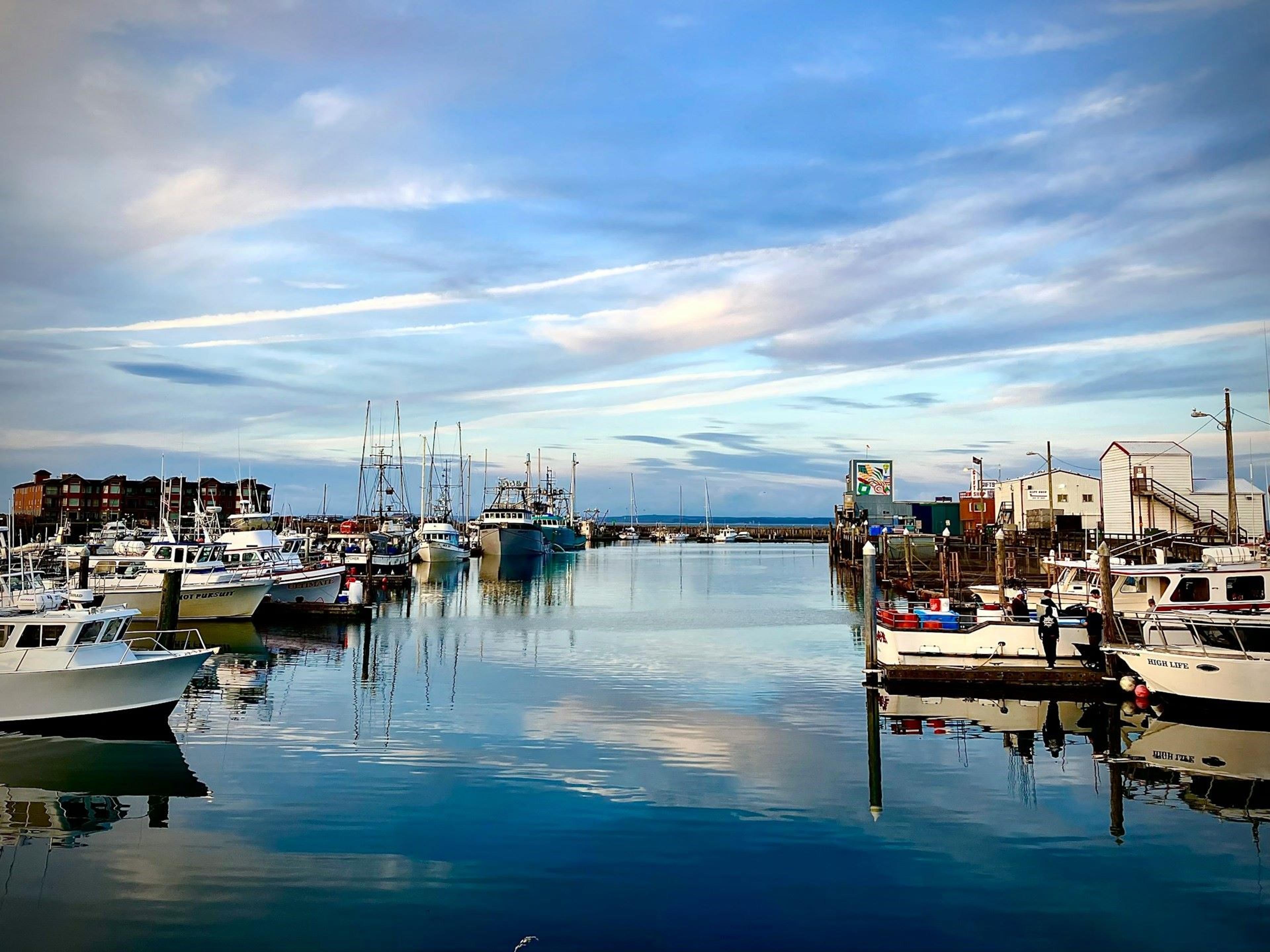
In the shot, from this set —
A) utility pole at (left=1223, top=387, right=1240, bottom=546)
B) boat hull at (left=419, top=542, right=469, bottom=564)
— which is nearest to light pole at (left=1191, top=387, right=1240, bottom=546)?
utility pole at (left=1223, top=387, right=1240, bottom=546)

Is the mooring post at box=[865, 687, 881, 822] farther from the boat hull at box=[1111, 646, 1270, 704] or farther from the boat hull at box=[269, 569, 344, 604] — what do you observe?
the boat hull at box=[269, 569, 344, 604]

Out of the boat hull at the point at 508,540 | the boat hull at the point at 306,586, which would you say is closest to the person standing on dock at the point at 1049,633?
the boat hull at the point at 306,586

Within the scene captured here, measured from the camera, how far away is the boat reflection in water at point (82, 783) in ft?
50.9

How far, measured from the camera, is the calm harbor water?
37.8ft

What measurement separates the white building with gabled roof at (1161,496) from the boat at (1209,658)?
3370 centimetres

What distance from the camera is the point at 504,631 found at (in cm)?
4216

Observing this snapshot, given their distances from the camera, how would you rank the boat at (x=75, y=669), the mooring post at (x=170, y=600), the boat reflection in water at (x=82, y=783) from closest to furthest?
the boat reflection in water at (x=82, y=783), the boat at (x=75, y=669), the mooring post at (x=170, y=600)

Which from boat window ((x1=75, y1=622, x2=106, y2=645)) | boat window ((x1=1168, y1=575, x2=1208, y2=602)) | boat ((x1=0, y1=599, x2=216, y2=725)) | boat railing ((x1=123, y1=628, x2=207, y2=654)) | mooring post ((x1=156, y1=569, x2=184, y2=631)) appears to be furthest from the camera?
mooring post ((x1=156, y1=569, x2=184, y2=631))

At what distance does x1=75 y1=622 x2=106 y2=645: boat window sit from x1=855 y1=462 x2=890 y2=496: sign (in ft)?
317

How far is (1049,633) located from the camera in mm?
26656

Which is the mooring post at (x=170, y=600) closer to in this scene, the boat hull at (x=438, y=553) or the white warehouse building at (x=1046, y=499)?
the white warehouse building at (x=1046, y=499)

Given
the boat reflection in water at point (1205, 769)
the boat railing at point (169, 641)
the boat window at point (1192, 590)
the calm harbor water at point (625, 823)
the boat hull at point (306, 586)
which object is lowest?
the calm harbor water at point (625, 823)

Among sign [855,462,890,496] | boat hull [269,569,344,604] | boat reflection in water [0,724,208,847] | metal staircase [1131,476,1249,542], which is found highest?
sign [855,462,890,496]

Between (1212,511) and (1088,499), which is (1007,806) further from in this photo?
(1088,499)
